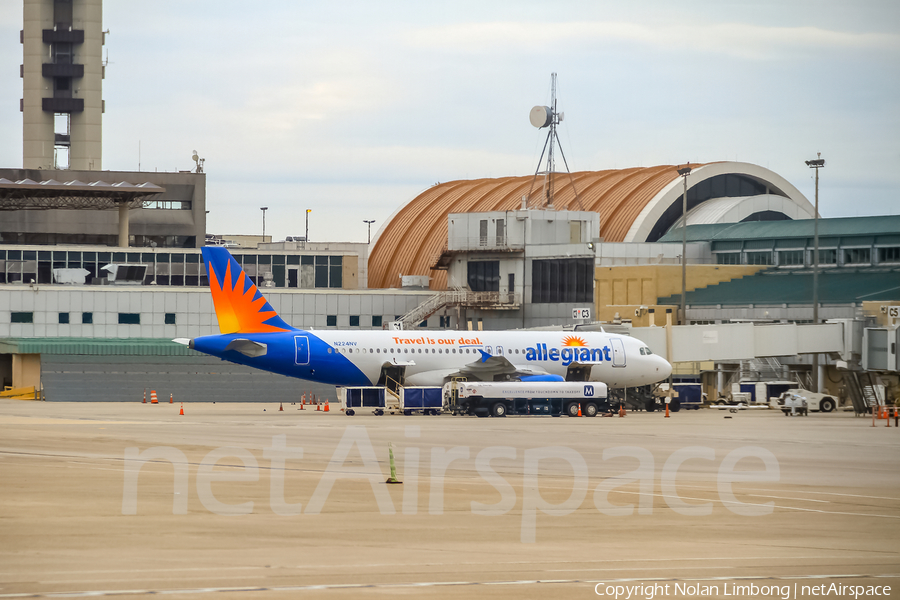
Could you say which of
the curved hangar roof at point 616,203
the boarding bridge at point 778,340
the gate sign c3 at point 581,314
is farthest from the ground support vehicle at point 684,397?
the curved hangar roof at point 616,203

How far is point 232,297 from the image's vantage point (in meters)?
50.7

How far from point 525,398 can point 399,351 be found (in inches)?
266

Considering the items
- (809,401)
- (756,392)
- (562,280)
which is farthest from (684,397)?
(562,280)

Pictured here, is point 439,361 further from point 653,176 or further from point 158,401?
point 653,176

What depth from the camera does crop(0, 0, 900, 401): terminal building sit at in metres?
69.6

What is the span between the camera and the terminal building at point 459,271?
228 ft

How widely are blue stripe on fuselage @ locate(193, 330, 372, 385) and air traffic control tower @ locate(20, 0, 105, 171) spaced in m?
71.6

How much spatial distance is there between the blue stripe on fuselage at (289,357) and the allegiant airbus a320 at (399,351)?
0.14 ft

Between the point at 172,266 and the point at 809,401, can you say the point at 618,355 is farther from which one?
the point at 172,266

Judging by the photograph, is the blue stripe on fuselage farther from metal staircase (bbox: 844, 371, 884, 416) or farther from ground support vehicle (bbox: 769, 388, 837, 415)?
metal staircase (bbox: 844, 371, 884, 416)

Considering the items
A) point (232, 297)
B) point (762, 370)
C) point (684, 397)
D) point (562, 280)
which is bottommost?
point (684, 397)


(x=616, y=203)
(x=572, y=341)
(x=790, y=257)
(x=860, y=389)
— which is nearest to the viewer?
(x=860, y=389)

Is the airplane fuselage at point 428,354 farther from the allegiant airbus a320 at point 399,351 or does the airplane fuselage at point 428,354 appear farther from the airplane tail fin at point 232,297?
the airplane tail fin at point 232,297

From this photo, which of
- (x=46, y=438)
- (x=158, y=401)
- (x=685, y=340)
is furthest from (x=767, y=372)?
(x=46, y=438)
